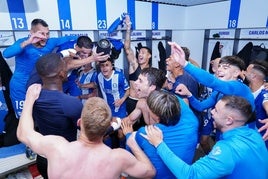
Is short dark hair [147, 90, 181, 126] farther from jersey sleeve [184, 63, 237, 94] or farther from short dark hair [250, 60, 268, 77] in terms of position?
short dark hair [250, 60, 268, 77]

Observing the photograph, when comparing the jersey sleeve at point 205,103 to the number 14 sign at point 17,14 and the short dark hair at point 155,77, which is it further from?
the number 14 sign at point 17,14

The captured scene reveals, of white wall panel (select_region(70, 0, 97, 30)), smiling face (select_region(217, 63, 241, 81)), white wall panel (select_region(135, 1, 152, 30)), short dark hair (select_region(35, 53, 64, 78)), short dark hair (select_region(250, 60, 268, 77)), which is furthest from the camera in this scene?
white wall panel (select_region(135, 1, 152, 30))

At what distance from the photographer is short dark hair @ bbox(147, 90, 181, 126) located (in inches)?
48.3

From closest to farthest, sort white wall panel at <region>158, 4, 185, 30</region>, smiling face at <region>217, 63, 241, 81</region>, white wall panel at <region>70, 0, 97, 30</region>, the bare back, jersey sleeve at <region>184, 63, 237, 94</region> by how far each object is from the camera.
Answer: the bare back, jersey sleeve at <region>184, 63, 237, 94</region>, smiling face at <region>217, 63, 241, 81</region>, white wall panel at <region>70, 0, 97, 30</region>, white wall panel at <region>158, 4, 185, 30</region>

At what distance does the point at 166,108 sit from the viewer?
123 cm

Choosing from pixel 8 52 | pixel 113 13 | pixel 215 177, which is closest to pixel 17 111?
pixel 8 52

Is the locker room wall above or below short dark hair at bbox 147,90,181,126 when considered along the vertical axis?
above

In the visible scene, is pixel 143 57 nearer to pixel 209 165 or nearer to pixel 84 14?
pixel 84 14

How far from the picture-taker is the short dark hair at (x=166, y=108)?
123 centimetres

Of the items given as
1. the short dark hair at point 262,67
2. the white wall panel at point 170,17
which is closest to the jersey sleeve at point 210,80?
the short dark hair at point 262,67

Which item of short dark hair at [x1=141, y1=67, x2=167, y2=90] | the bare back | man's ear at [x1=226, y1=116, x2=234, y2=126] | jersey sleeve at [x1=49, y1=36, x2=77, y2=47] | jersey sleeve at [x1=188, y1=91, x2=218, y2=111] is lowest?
jersey sleeve at [x1=188, y1=91, x2=218, y2=111]

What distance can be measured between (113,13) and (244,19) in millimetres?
1929

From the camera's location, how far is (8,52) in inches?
74.0

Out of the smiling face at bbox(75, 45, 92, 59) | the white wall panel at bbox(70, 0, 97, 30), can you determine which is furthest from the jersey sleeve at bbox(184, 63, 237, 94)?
the white wall panel at bbox(70, 0, 97, 30)
